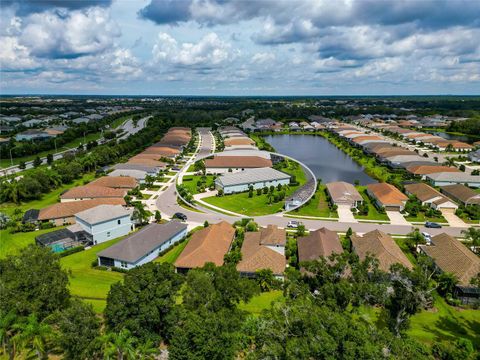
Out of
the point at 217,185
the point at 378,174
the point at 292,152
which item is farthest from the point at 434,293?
the point at 292,152

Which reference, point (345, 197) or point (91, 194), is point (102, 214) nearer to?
point (91, 194)

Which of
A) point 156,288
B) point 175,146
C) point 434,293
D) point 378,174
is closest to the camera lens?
point 156,288

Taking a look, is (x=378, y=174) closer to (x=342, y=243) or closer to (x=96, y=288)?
(x=342, y=243)

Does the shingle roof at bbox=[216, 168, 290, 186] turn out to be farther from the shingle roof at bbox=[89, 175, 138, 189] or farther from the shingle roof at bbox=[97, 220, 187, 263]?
the shingle roof at bbox=[97, 220, 187, 263]

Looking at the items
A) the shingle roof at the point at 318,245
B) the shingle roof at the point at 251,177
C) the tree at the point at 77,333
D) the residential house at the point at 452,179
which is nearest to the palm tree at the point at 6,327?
the tree at the point at 77,333

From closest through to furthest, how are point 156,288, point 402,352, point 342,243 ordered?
point 402,352 < point 156,288 < point 342,243

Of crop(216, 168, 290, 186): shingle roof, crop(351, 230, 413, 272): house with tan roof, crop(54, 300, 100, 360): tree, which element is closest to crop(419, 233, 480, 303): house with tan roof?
crop(351, 230, 413, 272): house with tan roof
